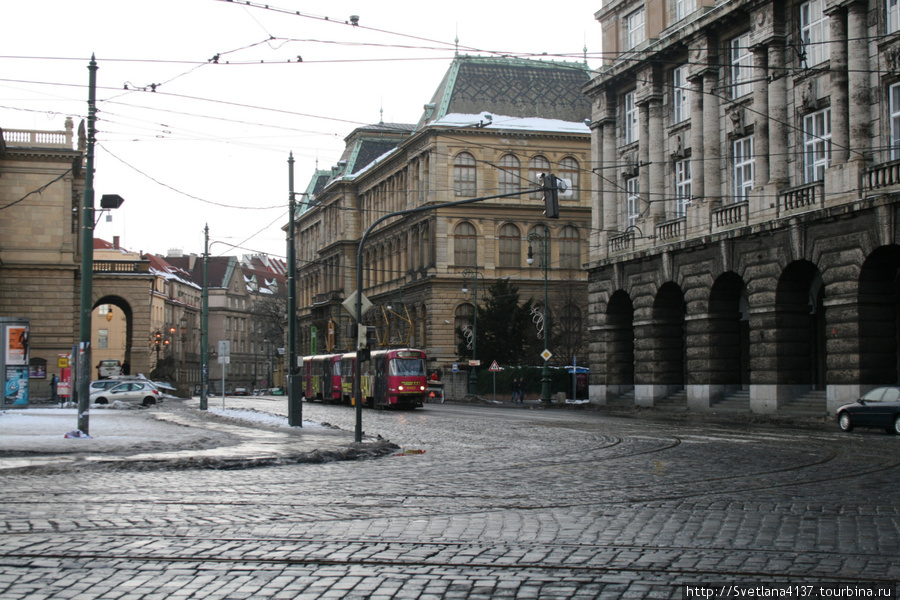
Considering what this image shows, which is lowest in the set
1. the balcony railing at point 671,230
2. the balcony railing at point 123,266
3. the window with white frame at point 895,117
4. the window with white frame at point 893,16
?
the balcony railing at point 671,230

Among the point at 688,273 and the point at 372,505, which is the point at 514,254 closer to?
the point at 688,273

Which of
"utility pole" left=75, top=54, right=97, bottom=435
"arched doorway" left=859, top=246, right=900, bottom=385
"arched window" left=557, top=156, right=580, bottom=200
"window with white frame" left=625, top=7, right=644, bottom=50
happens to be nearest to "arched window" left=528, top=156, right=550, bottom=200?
"arched window" left=557, top=156, right=580, bottom=200

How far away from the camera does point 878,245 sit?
30969mm

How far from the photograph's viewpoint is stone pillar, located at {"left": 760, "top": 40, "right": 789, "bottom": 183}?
36438 millimetres

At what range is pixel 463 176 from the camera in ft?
254

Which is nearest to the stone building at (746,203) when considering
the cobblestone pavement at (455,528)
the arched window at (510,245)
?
the cobblestone pavement at (455,528)

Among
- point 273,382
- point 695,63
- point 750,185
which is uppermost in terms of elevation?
point 695,63

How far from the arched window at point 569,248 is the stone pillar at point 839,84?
44778mm

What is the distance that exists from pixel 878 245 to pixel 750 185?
863 cm

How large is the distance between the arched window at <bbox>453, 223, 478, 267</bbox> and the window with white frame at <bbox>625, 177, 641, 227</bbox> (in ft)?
98.1

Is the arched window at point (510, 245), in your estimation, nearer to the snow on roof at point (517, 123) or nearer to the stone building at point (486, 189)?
the stone building at point (486, 189)

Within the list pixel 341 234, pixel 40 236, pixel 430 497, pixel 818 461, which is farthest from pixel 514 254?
pixel 430 497

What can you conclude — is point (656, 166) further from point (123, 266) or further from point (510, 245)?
point (123, 266)

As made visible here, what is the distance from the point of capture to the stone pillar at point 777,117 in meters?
36.4
